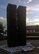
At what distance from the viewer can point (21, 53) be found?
8.36ft

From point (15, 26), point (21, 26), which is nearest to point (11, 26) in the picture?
point (15, 26)

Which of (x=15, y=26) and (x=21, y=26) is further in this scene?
(x=21, y=26)

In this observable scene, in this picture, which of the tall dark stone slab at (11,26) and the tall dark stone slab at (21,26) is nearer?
the tall dark stone slab at (11,26)

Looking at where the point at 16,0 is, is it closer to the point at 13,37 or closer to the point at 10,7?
the point at 10,7

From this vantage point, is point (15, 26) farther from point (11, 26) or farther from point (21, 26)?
point (21, 26)

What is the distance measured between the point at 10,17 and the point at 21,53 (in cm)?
96

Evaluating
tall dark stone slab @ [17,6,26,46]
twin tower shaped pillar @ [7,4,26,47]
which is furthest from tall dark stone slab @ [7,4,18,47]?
tall dark stone slab @ [17,6,26,46]

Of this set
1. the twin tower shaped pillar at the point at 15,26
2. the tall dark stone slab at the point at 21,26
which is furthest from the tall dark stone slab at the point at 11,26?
the tall dark stone slab at the point at 21,26

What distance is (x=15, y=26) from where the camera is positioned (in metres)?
3.00

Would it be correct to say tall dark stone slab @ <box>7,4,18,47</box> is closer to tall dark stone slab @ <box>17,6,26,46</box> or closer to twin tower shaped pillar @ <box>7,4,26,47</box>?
twin tower shaped pillar @ <box>7,4,26,47</box>

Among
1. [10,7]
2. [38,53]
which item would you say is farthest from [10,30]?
[38,53]

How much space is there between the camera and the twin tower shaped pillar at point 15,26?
296cm

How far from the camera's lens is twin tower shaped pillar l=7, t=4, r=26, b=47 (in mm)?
2962

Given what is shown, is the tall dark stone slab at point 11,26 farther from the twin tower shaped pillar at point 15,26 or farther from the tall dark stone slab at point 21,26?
the tall dark stone slab at point 21,26
